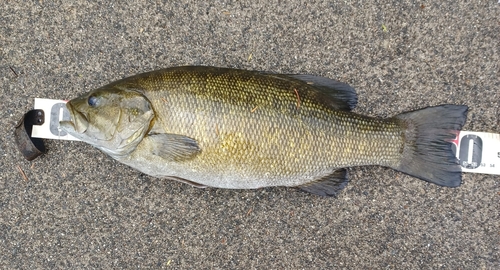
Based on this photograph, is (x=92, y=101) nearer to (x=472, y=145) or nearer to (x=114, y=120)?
(x=114, y=120)

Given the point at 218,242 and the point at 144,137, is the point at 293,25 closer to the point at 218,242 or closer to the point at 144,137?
the point at 144,137

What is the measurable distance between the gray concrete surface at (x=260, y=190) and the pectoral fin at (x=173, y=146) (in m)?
0.50

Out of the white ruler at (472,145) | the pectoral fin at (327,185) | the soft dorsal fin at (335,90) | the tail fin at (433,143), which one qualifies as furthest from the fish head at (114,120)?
the tail fin at (433,143)

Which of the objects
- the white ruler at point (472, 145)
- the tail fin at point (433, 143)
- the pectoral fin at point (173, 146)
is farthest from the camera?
the white ruler at point (472, 145)

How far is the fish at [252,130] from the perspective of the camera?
1.90 meters

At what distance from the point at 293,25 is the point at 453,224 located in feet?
5.56

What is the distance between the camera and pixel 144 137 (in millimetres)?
1918

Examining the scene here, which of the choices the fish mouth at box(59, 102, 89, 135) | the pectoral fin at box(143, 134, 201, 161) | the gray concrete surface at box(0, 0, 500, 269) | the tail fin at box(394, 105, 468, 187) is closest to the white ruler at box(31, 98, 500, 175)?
the gray concrete surface at box(0, 0, 500, 269)

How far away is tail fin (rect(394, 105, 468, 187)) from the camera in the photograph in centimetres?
204

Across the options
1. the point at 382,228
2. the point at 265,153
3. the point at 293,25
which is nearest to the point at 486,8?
the point at 293,25

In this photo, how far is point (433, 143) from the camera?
2.06 m

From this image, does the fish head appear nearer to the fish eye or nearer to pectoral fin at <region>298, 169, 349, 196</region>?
the fish eye

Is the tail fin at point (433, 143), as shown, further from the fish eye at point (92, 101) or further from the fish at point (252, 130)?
the fish eye at point (92, 101)

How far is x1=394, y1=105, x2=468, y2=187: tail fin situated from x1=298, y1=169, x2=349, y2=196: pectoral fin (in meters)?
0.36
